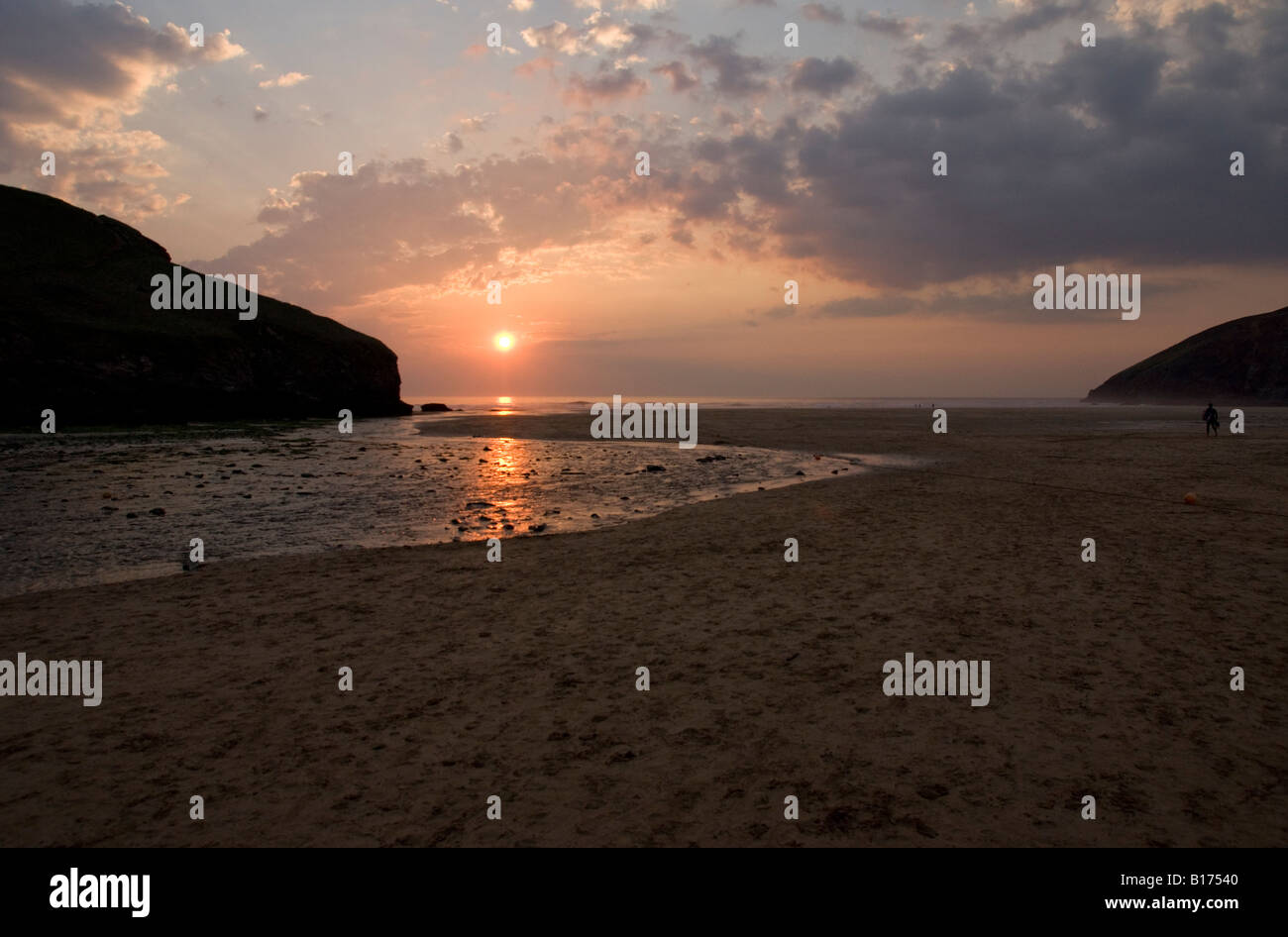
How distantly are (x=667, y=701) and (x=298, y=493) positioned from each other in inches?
710

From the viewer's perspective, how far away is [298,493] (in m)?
20.6

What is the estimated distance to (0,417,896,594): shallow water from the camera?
1341 cm

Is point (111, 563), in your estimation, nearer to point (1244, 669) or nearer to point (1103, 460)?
point (1244, 669)

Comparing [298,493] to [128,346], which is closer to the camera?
[298,493]

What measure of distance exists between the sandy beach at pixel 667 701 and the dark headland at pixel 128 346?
55698mm

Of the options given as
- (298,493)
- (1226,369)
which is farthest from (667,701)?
(1226,369)

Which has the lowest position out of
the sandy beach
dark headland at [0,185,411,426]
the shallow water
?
the sandy beach

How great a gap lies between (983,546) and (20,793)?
559 inches

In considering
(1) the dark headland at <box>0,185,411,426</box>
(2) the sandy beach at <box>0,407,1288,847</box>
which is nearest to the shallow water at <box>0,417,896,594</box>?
(2) the sandy beach at <box>0,407,1288,847</box>

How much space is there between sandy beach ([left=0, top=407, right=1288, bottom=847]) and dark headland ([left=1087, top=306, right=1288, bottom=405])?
161m

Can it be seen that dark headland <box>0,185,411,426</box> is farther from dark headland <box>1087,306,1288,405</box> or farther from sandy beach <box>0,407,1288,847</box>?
dark headland <box>1087,306,1288,405</box>

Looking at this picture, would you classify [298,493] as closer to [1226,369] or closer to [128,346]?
[128,346]

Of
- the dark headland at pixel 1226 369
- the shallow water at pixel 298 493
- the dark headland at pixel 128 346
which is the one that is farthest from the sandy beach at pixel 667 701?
the dark headland at pixel 1226 369

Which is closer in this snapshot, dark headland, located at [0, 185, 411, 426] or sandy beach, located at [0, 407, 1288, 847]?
sandy beach, located at [0, 407, 1288, 847]
